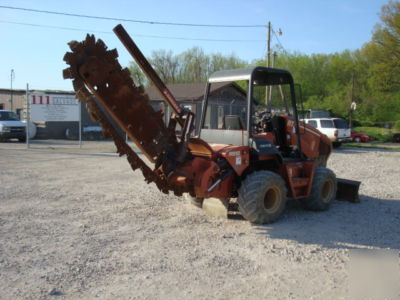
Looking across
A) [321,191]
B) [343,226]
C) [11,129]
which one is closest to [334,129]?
[321,191]

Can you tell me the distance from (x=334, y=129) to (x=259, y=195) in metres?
19.0

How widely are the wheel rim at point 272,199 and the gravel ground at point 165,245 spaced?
0.29m

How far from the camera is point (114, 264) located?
5.07 m

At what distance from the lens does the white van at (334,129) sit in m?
24.0

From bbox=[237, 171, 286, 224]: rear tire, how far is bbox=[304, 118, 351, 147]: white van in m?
17.9

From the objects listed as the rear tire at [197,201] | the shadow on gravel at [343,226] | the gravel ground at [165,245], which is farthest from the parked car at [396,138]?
the rear tire at [197,201]

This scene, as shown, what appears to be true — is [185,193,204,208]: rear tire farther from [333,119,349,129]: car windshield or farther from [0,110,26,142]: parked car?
[0,110,26,142]: parked car

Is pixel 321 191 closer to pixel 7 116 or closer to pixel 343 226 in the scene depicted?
pixel 343 226

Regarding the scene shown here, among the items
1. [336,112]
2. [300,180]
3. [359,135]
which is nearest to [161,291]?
[300,180]

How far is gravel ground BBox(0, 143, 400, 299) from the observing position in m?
4.48

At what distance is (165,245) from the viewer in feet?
19.2

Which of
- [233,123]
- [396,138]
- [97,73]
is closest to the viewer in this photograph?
[97,73]

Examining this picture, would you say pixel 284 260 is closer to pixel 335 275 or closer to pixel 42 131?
pixel 335 275

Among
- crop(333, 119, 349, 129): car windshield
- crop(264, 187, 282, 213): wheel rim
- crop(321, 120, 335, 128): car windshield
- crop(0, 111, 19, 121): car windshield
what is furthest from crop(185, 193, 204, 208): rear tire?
crop(0, 111, 19, 121): car windshield
